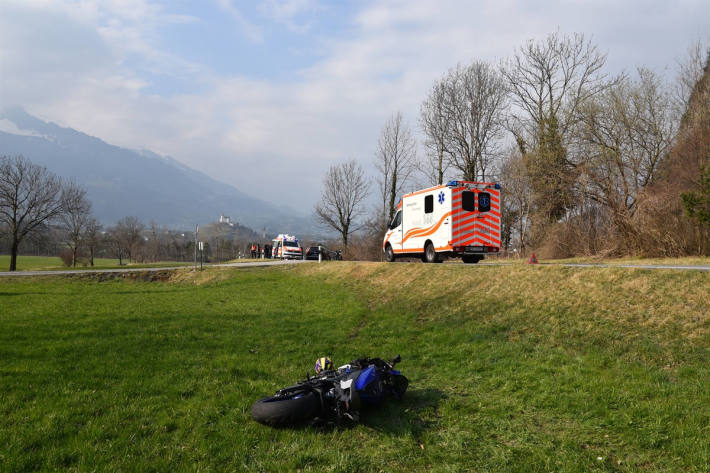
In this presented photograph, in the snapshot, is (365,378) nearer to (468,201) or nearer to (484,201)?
(468,201)

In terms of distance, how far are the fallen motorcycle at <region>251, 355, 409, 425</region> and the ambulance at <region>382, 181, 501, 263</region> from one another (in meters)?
11.1

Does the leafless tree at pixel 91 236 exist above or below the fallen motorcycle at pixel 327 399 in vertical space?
above

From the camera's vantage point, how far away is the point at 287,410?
15.4 ft

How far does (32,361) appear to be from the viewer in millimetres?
7215

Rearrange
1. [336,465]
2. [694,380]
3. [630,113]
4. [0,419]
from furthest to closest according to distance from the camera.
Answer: [630,113] → [694,380] → [0,419] → [336,465]

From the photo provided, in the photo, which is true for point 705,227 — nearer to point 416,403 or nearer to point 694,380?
point 694,380

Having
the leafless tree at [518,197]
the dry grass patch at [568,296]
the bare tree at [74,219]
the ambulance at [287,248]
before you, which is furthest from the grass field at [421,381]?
the bare tree at [74,219]

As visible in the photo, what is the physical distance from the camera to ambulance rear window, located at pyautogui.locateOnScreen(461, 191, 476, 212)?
626 inches

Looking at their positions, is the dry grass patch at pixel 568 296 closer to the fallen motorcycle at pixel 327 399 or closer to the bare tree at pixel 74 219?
the fallen motorcycle at pixel 327 399

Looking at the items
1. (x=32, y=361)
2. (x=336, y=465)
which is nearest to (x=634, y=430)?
(x=336, y=465)

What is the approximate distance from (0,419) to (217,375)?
2.76 metres

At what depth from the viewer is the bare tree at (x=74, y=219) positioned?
51625 millimetres

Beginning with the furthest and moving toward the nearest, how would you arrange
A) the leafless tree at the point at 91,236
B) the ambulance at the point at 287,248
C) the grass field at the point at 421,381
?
the leafless tree at the point at 91,236 → the ambulance at the point at 287,248 → the grass field at the point at 421,381

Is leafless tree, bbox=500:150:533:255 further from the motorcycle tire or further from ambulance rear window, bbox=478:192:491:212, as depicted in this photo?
the motorcycle tire
